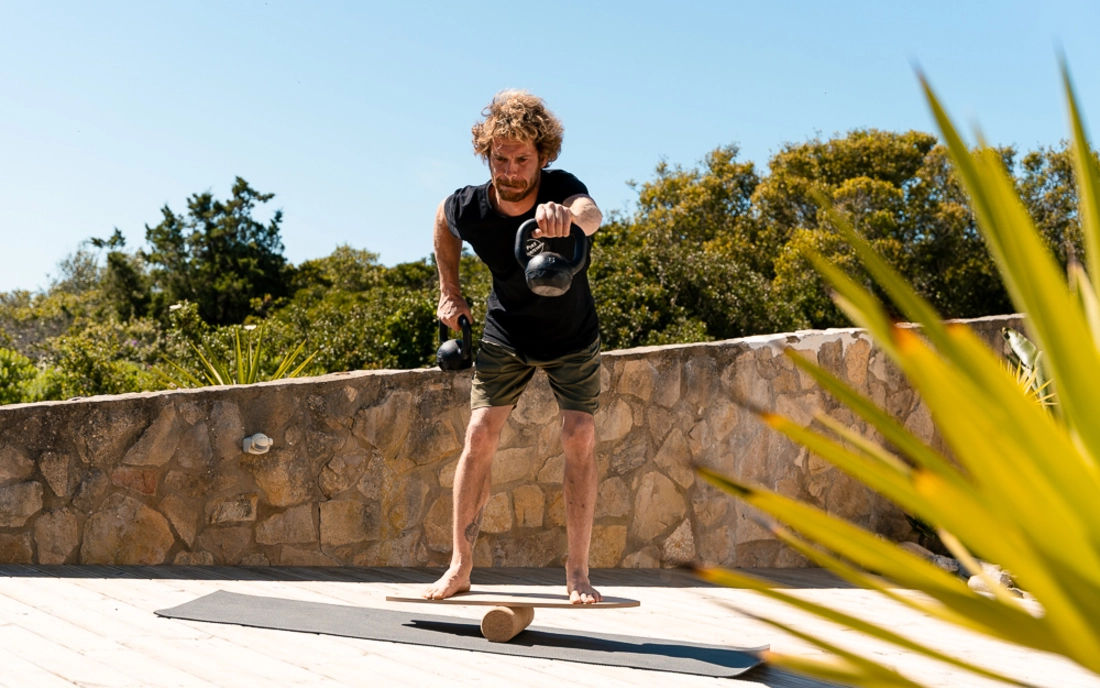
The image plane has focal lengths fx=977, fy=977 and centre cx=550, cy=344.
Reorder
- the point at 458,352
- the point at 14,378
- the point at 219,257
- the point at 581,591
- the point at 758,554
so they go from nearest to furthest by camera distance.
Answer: the point at 581,591
the point at 458,352
the point at 758,554
the point at 14,378
the point at 219,257

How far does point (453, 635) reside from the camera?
8.75ft

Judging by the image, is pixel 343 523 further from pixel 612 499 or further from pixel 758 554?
pixel 758 554

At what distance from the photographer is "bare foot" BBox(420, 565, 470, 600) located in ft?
8.96

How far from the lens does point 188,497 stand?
370 cm

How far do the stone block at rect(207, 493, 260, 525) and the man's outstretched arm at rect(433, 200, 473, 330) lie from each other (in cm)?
121

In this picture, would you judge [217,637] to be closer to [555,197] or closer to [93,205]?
[555,197]

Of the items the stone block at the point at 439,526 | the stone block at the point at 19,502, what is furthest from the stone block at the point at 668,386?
the stone block at the point at 19,502

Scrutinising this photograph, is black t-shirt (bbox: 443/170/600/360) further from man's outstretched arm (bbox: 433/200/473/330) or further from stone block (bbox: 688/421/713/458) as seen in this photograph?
stone block (bbox: 688/421/713/458)

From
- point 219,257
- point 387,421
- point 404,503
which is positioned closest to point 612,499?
point 404,503

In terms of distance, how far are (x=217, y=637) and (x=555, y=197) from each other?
1.53m

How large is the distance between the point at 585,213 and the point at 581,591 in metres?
1.04

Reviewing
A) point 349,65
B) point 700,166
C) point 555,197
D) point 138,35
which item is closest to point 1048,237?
point 700,166

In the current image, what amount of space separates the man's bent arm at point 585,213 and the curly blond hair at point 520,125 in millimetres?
201

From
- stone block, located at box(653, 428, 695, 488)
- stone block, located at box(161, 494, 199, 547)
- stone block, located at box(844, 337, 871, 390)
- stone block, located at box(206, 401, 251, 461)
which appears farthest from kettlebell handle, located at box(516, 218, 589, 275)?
stone block, located at box(844, 337, 871, 390)
